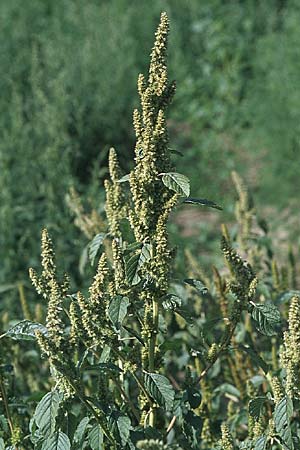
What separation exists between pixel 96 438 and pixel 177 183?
0.67 meters

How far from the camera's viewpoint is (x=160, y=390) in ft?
6.99

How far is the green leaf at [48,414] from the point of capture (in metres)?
1.98

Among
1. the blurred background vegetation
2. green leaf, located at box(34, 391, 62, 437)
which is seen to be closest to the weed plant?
green leaf, located at box(34, 391, 62, 437)

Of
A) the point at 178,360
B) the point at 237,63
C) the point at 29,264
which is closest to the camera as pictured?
the point at 178,360

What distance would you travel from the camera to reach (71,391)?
80.4 inches

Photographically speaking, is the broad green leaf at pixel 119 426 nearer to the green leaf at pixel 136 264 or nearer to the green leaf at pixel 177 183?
the green leaf at pixel 136 264

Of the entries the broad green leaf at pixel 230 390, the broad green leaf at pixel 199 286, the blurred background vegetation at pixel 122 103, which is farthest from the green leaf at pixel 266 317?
the blurred background vegetation at pixel 122 103

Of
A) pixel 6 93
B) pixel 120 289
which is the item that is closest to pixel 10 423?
pixel 120 289

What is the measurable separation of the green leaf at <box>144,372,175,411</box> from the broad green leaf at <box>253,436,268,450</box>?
9.3 inches

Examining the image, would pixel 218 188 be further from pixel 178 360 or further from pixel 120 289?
pixel 120 289

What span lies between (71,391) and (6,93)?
213 inches

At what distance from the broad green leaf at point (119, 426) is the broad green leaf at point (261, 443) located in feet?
1.05

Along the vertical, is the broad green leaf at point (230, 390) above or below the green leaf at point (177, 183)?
below

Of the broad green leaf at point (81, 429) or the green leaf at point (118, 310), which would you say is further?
the broad green leaf at point (81, 429)
